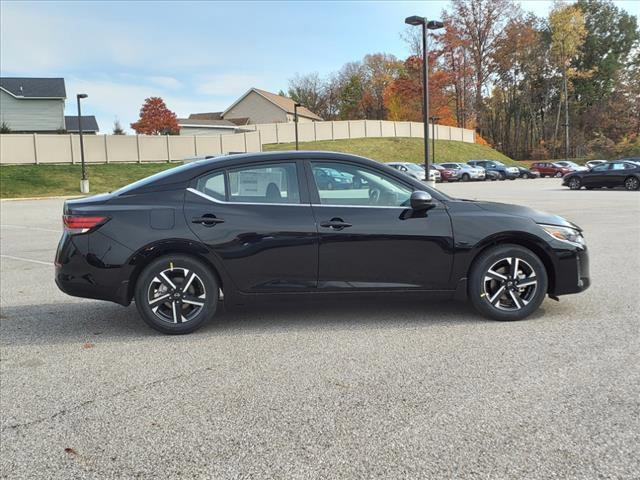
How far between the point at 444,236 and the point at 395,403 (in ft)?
6.59

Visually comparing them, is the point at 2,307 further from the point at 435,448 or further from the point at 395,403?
the point at 435,448

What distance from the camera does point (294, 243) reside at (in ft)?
15.9

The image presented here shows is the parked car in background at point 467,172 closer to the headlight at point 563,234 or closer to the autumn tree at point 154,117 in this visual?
the headlight at point 563,234

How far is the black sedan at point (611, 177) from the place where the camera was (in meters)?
26.2

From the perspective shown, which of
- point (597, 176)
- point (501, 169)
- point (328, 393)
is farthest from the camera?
point (501, 169)

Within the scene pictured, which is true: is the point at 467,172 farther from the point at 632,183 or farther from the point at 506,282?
the point at 506,282

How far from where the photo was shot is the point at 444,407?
10.9ft

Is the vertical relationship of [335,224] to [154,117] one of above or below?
below

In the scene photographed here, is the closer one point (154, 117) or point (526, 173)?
point (526, 173)

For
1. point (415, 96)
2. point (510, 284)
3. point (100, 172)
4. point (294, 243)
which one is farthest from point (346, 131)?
point (294, 243)

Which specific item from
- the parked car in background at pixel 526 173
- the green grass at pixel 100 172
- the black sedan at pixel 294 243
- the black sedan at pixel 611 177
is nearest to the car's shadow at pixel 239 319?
the black sedan at pixel 294 243

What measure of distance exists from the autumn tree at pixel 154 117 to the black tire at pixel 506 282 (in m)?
75.3

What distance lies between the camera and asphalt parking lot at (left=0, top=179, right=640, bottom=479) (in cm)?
275

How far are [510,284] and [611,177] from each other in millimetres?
25380
